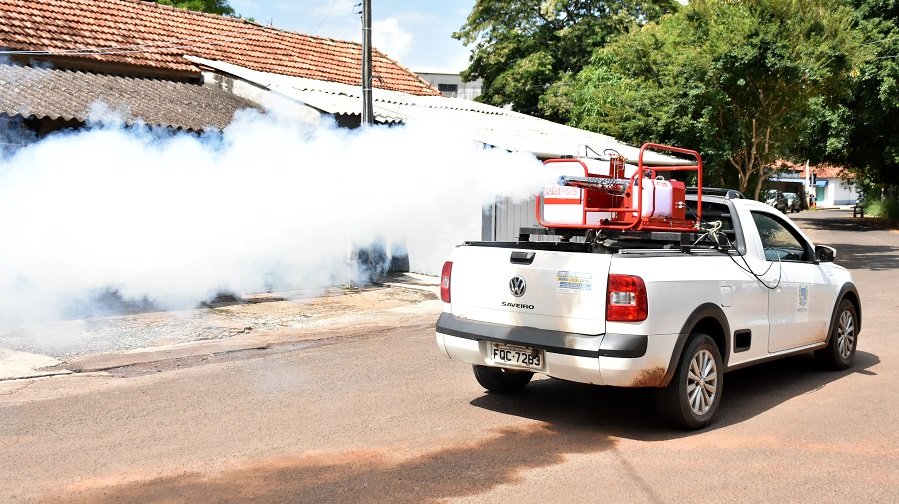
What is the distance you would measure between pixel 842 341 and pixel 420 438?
4.48m

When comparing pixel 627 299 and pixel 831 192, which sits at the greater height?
pixel 831 192

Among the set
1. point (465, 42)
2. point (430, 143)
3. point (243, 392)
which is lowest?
point (243, 392)

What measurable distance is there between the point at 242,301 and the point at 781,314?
25.9ft

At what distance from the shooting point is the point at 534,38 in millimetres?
36406

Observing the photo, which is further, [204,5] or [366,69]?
[204,5]

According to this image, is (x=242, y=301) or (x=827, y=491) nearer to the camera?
(x=827, y=491)

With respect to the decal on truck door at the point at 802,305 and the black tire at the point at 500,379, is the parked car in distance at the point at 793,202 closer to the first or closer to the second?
the decal on truck door at the point at 802,305

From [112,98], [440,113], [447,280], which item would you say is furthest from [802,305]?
[440,113]

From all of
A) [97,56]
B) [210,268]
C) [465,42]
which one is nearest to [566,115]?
[465,42]

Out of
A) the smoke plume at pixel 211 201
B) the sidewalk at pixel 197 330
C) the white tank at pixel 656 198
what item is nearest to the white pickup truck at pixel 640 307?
the white tank at pixel 656 198

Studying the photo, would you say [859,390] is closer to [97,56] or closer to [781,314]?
[781,314]

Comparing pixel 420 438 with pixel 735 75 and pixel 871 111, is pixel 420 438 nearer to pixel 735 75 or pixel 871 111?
pixel 735 75

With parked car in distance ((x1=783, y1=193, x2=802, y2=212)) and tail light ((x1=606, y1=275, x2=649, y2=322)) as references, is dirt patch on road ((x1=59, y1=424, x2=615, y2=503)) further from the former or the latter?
parked car in distance ((x1=783, y1=193, x2=802, y2=212))

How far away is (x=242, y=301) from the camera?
11969mm
